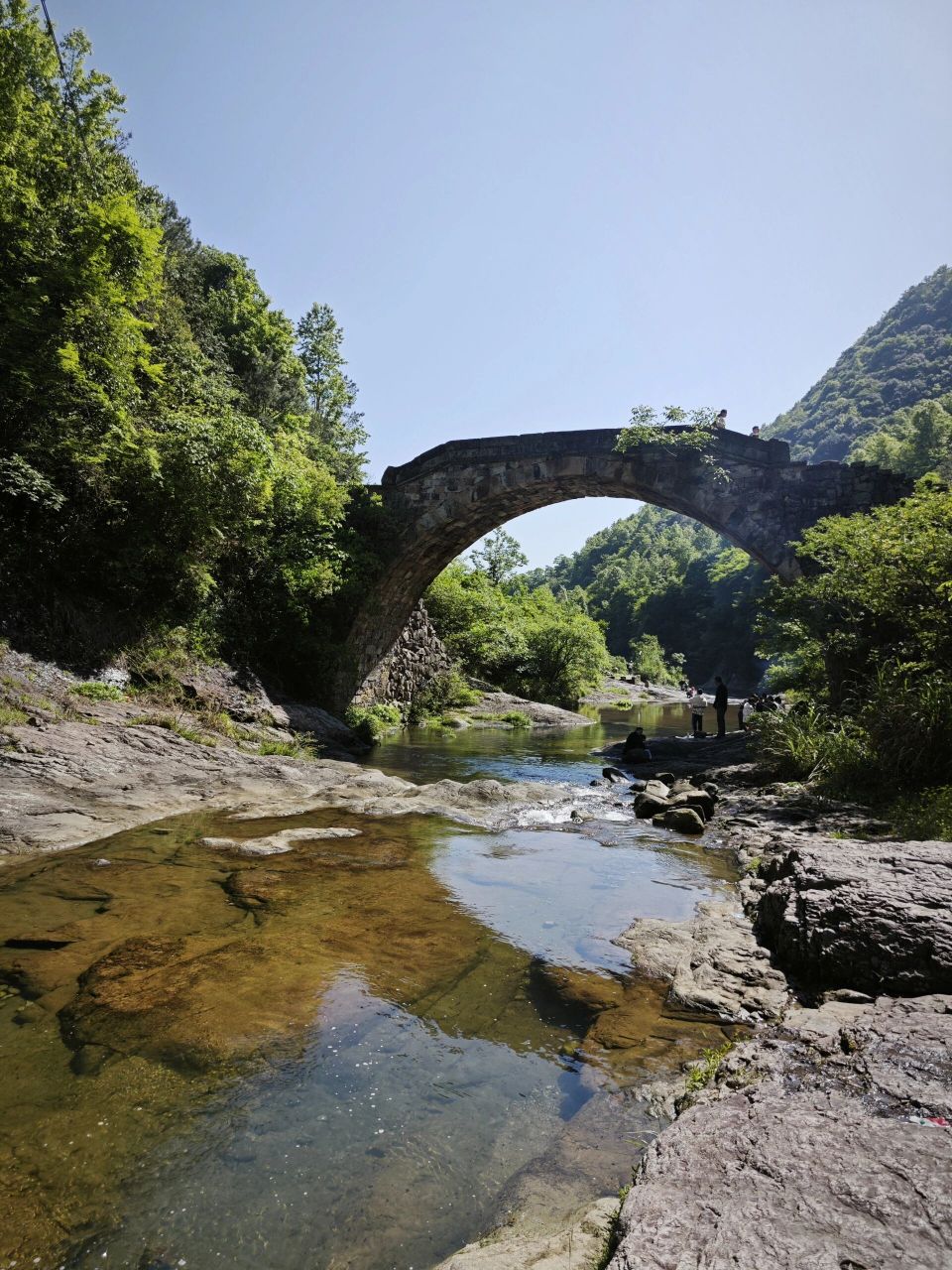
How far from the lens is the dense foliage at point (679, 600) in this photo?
7262 centimetres

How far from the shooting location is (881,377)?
388 feet

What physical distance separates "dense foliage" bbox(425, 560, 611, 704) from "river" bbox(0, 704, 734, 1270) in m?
21.1

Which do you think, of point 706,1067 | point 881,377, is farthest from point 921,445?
point 881,377

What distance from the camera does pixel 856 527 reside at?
10.3 meters

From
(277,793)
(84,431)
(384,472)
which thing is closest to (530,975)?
(277,793)

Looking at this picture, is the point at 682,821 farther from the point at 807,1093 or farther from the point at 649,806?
the point at 807,1093

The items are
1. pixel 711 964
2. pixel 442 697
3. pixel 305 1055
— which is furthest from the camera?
pixel 442 697

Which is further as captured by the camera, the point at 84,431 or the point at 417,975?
the point at 84,431

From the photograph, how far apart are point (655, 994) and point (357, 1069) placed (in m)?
1.74

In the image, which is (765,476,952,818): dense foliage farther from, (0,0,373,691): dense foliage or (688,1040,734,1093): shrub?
(0,0,373,691): dense foliage

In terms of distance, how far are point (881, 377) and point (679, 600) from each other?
68.3 m

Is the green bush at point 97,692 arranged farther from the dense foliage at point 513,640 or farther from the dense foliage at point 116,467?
the dense foliage at point 513,640

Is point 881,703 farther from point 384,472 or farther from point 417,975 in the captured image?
point 384,472

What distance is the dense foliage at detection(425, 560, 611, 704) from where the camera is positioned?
26781 mm
